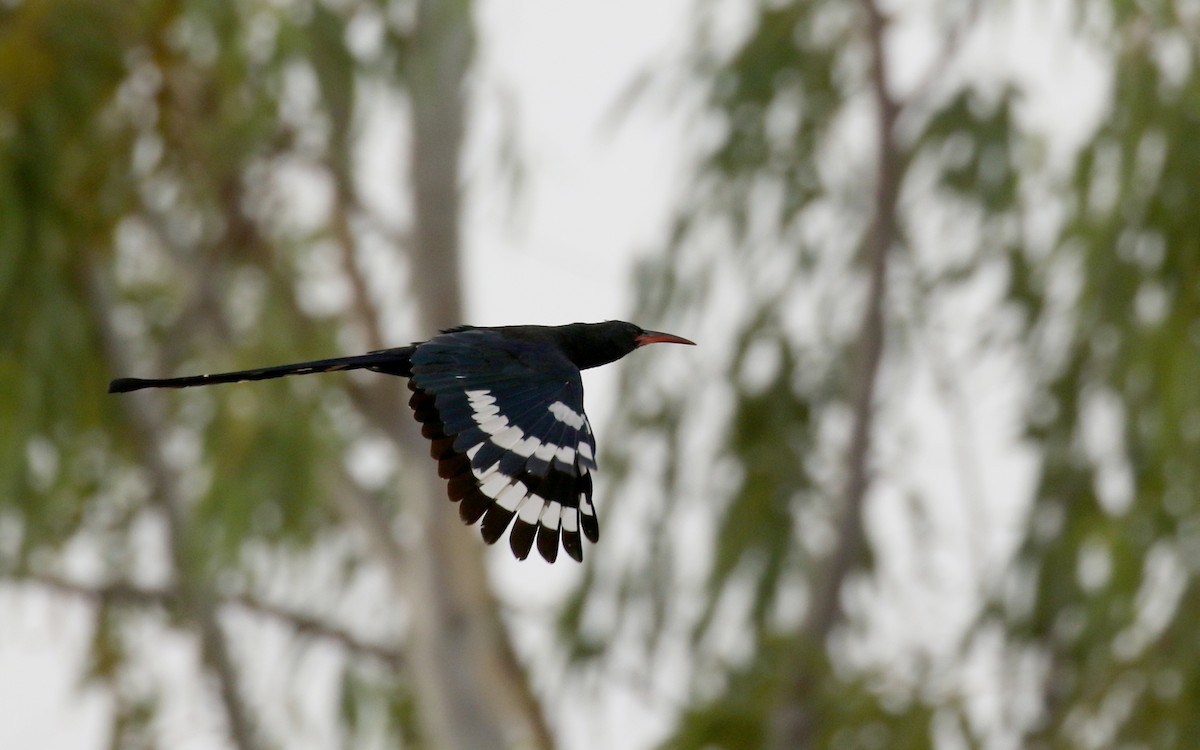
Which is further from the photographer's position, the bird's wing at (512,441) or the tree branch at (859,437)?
the tree branch at (859,437)

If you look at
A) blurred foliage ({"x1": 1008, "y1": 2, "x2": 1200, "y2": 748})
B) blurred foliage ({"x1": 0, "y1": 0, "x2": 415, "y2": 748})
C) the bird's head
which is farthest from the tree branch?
the bird's head

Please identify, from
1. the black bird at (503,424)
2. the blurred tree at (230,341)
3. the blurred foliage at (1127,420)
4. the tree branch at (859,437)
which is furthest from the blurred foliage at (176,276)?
the black bird at (503,424)

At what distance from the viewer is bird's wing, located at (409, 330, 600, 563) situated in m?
1.78

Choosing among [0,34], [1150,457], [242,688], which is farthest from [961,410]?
[0,34]

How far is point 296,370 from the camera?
76.5 inches

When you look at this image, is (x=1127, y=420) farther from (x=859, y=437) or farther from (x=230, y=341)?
(x=230, y=341)

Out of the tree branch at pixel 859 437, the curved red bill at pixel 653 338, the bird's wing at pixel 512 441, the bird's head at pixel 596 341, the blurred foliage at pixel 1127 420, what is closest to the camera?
the bird's wing at pixel 512 441

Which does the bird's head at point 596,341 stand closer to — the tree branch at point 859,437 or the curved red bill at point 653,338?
the curved red bill at point 653,338

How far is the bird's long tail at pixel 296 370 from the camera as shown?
1.87m

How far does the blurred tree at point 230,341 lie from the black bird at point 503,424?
84.9 inches

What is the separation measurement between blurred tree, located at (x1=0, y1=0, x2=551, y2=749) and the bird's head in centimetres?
191

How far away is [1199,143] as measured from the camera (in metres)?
3.80

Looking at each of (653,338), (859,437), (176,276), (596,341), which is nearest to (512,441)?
(596,341)

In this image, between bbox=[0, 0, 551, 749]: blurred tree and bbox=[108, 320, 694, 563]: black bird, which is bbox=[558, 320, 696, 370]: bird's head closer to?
bbox=[108, 320, 694, 563]: black bird
